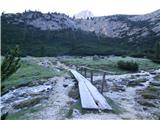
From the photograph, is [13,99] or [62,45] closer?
[13,99]

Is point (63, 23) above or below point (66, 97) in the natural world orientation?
above

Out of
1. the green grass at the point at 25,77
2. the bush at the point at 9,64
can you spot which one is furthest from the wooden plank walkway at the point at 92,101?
the green grass at the point at 25,77

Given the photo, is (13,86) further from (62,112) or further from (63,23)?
(63,23)

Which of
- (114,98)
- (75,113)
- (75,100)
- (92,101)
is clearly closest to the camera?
(75,113)

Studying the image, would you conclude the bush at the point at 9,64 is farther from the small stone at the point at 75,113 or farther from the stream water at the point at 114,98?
the small stone at the point at 75,113

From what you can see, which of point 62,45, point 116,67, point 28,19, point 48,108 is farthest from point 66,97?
point 28,19

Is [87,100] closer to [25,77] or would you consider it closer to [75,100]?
[75,100]

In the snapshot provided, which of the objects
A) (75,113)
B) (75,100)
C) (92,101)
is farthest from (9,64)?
(75,100)

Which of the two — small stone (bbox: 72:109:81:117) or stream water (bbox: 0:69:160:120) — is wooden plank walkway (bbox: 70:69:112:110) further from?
stream water (bbox: 0:69:160:120)

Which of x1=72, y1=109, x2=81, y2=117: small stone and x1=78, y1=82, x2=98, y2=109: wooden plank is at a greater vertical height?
x1=78, y1=82, x2=98, y2=109: wooden plank

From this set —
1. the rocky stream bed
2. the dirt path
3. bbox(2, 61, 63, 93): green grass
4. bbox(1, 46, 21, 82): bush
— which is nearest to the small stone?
the rocky stream bed

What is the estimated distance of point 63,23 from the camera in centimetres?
16812

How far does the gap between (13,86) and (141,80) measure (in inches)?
471

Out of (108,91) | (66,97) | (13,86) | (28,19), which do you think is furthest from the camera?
(28,19)
